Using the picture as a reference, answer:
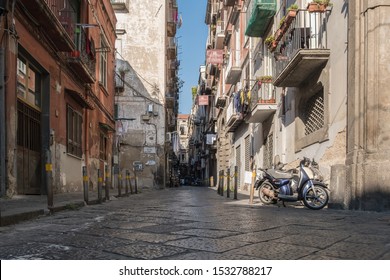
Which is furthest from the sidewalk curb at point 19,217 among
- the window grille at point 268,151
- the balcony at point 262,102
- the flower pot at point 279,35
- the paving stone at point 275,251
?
the window grille at point 268,151

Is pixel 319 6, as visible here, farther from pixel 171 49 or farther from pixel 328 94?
pixel 171 49

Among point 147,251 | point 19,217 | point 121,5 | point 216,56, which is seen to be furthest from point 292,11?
point 121,5

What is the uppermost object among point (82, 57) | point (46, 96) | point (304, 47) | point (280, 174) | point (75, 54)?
point (82, 57)

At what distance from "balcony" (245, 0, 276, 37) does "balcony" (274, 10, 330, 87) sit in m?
4.46

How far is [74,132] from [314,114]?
828 centimetres

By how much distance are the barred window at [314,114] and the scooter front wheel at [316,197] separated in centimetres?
262

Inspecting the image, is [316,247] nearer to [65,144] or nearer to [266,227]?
[266,227]

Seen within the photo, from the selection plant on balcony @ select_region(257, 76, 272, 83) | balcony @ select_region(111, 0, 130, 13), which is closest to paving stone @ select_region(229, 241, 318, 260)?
→ plant on balcony @ select_region(257, 76, 272, 83)

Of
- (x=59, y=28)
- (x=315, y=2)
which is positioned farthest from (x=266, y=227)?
(x=59, y=28)

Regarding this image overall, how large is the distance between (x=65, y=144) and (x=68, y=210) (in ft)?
19.6

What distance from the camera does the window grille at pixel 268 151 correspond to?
18.1 m

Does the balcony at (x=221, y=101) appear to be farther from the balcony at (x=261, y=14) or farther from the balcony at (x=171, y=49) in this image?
the balcony at (x=261, y=14)

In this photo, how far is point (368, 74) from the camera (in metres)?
8.39

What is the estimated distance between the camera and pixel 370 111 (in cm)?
834
